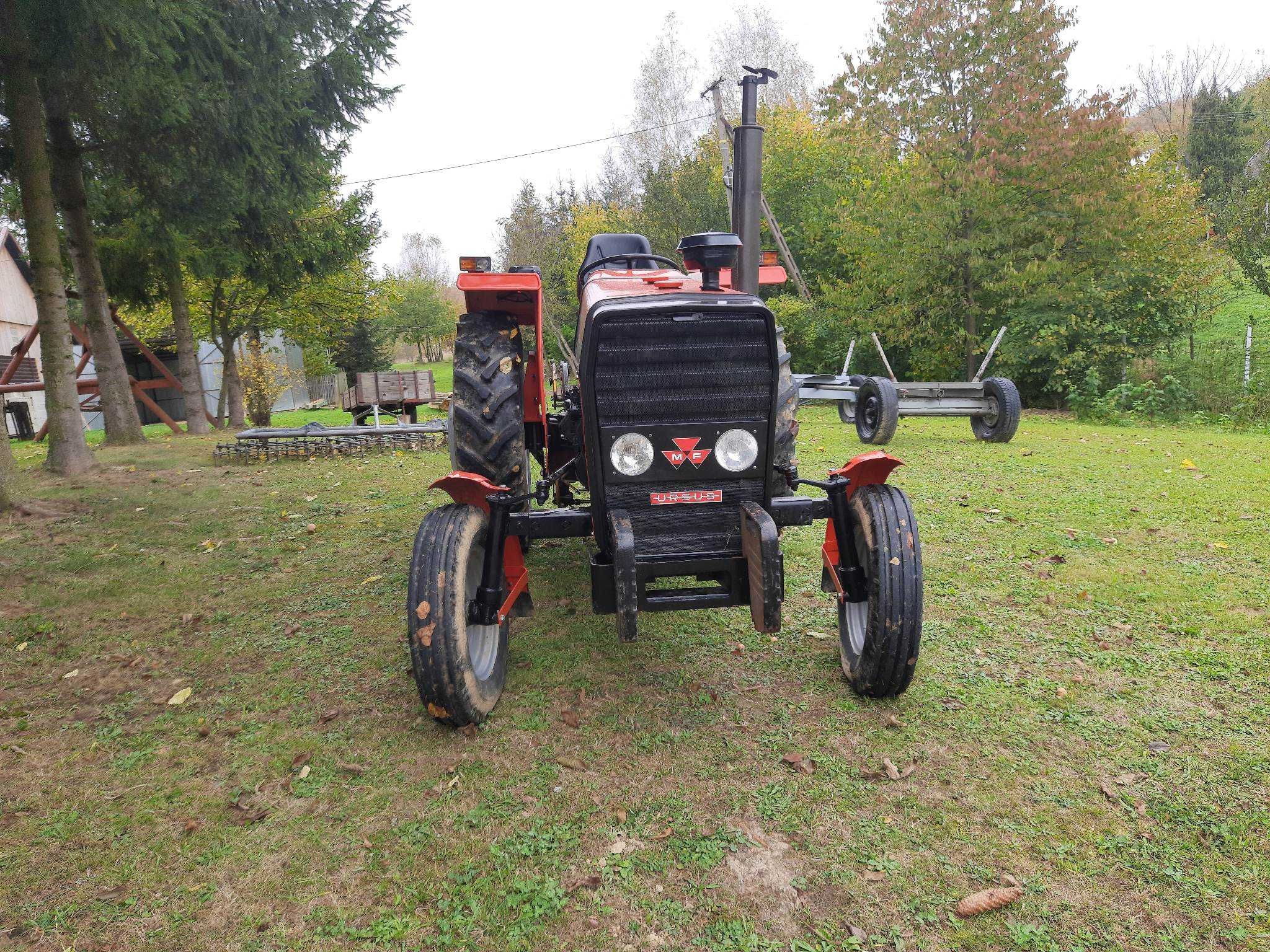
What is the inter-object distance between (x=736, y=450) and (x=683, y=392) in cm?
30

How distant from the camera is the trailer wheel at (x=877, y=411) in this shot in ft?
29.5

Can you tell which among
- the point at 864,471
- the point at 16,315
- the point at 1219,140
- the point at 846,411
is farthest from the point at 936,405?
the point at 1219,140

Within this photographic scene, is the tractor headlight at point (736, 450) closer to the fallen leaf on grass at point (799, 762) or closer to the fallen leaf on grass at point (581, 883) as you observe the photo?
the fallen leaf on grass at point (799, 762)

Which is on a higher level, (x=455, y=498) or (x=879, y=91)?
(x=879, y=91)

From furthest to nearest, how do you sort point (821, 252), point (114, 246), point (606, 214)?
1. point (606, 214)
2. point (821, 252)
3. point (114, 246)

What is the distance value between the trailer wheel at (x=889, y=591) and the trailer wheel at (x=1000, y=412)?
704 centimetres

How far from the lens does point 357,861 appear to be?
7.28ft

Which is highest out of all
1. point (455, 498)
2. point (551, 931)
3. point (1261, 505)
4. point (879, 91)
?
point (879, 91)

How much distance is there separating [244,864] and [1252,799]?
10.1 feet

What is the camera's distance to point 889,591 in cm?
276

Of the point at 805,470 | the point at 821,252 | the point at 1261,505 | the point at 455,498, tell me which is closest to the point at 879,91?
the point at 821,252

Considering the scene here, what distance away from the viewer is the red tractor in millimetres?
2717

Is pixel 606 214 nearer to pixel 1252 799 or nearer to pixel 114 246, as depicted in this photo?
pixel 114 246

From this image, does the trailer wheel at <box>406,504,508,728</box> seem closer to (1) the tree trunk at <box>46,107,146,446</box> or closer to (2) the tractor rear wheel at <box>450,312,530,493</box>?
(2) the tractor rear wheel at <box>450,312,530,493</box>
